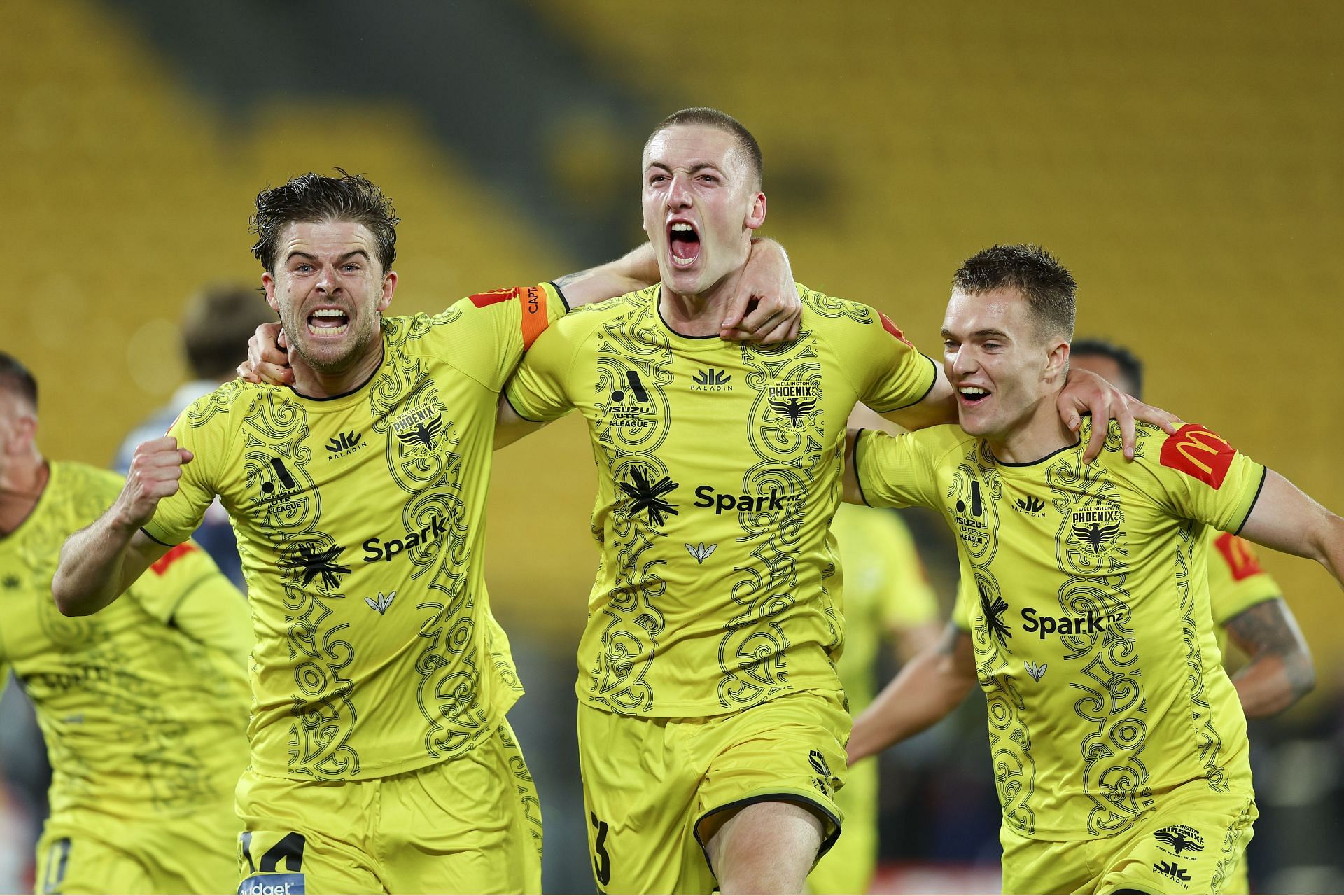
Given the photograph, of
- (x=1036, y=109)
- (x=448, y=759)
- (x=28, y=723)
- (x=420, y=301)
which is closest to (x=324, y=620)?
(x=448, y=759)

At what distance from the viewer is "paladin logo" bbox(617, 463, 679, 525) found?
358 centimetres

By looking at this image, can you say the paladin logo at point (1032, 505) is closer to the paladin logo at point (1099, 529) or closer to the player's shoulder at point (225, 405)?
the paladin logo at point (1099, 529)

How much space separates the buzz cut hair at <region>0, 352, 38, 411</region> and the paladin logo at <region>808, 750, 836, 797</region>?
282 cm

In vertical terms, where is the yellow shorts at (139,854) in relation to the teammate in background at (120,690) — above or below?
below

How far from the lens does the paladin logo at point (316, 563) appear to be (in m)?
3.50

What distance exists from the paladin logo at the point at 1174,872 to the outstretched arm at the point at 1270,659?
1052 mm

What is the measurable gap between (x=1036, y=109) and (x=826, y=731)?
7.07 m

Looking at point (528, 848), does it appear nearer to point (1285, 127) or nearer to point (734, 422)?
point (734, 422)

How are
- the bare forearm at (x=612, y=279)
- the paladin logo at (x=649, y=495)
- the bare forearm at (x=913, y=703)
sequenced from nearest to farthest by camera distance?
the paladin logo at (x=649, y=495)
the bare forearm at (x=612, y=279)
the bare forearm at (x=913, y=703)

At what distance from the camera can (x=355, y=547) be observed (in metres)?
3.50

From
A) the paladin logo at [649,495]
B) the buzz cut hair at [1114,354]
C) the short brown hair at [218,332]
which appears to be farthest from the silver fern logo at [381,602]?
the short brown hair at [218,332]

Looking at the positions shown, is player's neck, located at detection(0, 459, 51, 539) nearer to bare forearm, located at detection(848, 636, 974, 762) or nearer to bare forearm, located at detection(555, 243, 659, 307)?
bare forearm, located at detection(555, 243, 659, 307)

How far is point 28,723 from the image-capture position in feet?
25.5

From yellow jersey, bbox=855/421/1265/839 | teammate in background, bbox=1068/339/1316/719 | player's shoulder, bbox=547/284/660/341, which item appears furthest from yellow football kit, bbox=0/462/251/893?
teammate in background, bbox=1068/339/1316/719
